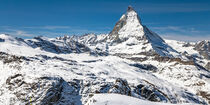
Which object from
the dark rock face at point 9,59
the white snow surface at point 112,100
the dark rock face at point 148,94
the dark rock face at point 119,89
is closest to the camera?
the white snow surface at point 112,100

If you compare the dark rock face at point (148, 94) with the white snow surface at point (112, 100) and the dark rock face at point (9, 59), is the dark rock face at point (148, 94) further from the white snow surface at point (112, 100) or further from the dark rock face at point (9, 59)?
the white snow surface at point (112, 100)

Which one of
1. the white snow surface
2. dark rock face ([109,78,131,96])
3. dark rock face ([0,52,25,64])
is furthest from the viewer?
dark rock face ([0,52,25,64])

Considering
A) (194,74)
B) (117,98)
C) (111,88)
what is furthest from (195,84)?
(117,98)

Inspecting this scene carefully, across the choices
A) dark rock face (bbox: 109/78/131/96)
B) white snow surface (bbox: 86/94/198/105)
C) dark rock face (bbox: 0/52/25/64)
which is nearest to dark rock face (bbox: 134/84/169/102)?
dark rock face (bbox: 109/78/131/96)

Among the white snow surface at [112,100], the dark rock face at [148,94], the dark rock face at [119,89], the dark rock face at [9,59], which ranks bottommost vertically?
the dark rock face at [148,94]

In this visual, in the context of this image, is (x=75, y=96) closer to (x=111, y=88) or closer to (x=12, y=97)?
(x=111, y=88)

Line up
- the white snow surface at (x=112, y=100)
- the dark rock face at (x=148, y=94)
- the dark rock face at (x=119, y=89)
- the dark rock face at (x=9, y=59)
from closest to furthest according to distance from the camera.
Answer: the white snow surface at (x=112, y=100) < the dark rock face at (x=119, y=89) < the dark rock face at (x=9, y=59) < the dark rock face at (x=148, y=94)

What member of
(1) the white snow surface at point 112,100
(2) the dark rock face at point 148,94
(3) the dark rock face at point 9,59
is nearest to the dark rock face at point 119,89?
(2) the dark rock face at point 148,94

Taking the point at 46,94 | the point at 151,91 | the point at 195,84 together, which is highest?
the point at 46,94

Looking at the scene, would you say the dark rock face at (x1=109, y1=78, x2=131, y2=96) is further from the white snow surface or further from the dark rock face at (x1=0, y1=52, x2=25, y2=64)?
the dark rock face at (x1=0, y1=52, x2=25, y2=64)

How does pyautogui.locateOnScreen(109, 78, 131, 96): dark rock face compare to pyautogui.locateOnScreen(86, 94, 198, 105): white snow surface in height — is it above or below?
below

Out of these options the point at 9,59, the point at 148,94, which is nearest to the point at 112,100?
the point at 148,94
